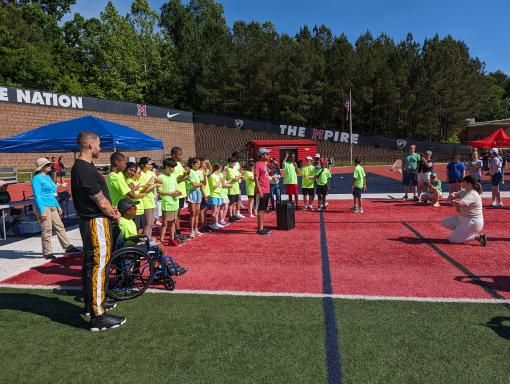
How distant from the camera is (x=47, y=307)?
4.90 meters

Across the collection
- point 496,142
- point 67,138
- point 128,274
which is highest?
point 496,142

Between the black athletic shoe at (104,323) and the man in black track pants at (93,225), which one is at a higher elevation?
the man in black track pants at (93,225)

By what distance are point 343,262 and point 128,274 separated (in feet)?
11.9

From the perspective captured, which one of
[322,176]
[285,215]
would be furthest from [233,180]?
[322,176]

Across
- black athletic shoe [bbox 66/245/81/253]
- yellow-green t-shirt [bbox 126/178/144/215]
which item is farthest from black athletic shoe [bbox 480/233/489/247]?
black athletic shoe [bbox 66/245/81/253]

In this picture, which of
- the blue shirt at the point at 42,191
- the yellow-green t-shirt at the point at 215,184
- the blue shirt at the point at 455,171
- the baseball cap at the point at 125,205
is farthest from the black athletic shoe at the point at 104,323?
the blue shirt at the point at 455,171

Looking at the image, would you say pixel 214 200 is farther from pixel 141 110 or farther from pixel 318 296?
pixel 141 110

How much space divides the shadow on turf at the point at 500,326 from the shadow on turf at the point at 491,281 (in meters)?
1.11

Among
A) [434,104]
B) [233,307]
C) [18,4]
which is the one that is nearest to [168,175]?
[233,307]

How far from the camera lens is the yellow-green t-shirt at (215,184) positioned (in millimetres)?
9445

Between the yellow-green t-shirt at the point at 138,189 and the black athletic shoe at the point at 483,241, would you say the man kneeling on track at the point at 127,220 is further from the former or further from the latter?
the black athletic shoe at the point at 483,241

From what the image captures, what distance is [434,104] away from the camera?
51406 mm

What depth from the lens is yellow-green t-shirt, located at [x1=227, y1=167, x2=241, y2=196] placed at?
34.2ft

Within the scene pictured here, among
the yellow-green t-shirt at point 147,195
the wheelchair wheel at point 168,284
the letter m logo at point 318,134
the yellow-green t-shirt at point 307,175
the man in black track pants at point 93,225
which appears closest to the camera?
the man in black track pants at point 93,225
